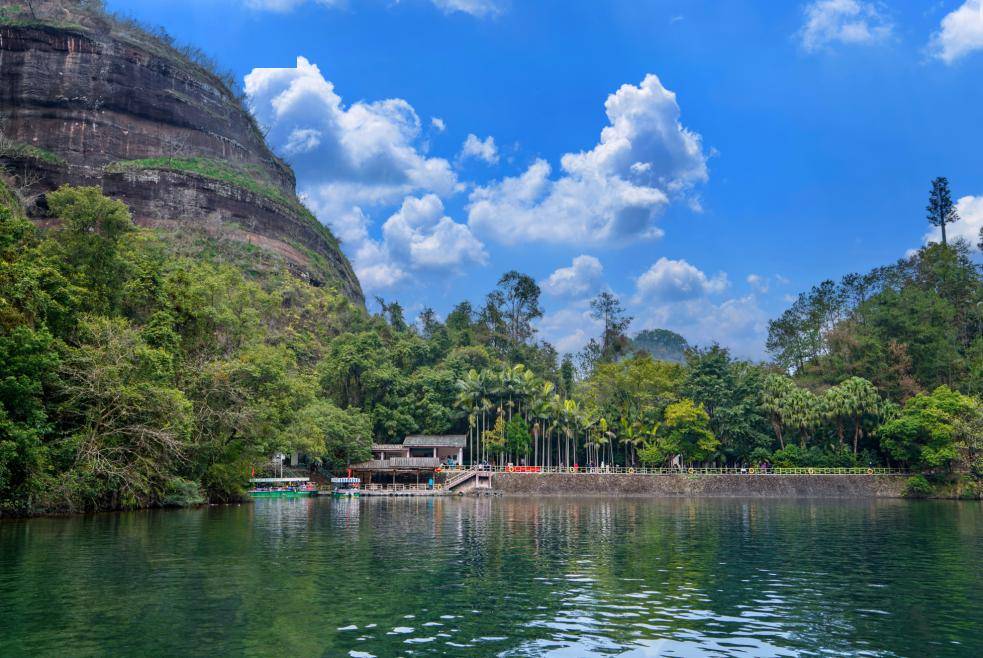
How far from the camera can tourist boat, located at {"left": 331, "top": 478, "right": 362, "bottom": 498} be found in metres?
67.4

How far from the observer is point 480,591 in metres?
16.3

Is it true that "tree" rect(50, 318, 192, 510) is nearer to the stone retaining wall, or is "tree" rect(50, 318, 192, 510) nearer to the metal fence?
the stone retaining wall

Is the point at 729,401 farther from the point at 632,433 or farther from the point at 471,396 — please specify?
the point at 471,396

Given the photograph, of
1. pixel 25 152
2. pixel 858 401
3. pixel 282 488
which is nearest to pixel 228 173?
pixel 25 152

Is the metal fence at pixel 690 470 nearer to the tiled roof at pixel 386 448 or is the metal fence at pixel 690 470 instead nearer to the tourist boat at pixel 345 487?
the tiled roof at pixel 386 448

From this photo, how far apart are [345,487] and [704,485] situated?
35.2m

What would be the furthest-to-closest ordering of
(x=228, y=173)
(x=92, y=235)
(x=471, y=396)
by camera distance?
1. (x=228, y=173)
2. (x=471, y=396)
3. (x=92, y=235)

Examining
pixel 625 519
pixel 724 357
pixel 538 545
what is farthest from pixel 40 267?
pixel 724 357

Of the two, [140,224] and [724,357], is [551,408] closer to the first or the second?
[724,357]

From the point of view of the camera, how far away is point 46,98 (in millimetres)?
98125

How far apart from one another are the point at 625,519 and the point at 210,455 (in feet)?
83.3

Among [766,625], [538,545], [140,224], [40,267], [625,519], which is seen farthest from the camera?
[140,224]

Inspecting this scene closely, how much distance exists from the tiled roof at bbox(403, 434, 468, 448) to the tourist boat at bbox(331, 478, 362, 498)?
7.96 m

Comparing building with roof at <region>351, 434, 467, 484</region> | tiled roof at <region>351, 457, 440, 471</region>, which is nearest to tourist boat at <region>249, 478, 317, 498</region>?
tiled roof at <region>351, 457, 440, 471</region>
